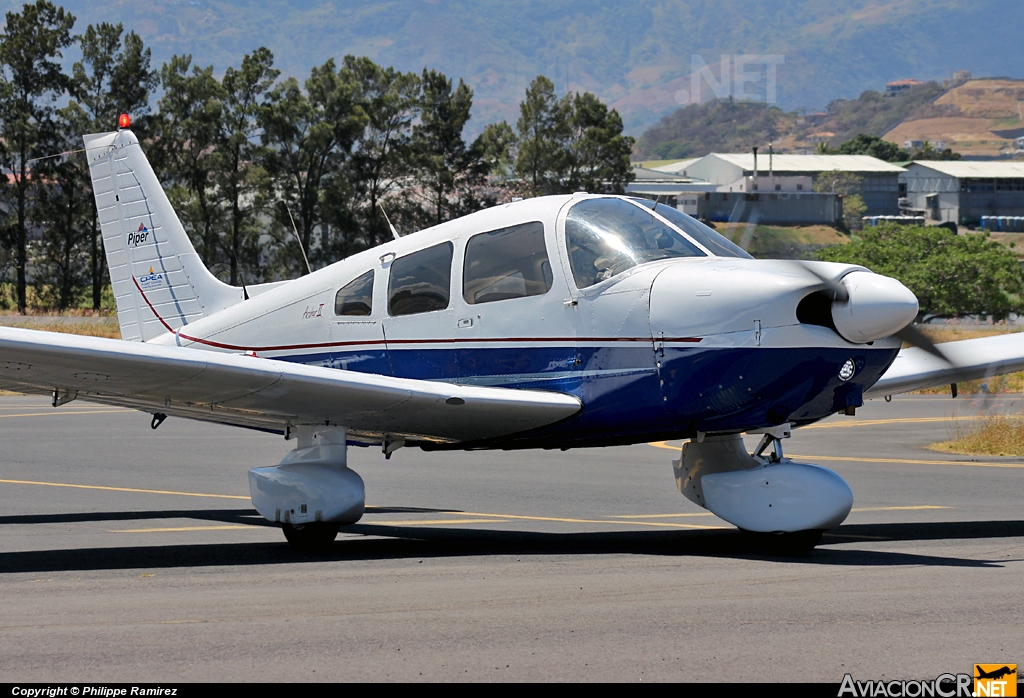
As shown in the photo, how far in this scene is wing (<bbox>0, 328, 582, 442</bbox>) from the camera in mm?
7766

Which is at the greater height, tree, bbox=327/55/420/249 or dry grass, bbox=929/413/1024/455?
tree, bbox=327/55/420/249

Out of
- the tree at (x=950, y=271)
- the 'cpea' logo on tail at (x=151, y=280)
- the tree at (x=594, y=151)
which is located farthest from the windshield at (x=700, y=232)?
the tree at (x=594, y=151)

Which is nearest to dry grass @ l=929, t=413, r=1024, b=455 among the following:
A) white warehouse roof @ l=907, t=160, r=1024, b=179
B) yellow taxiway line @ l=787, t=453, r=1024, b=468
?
yellow taxiway line @ l=787, t=453, r=1024, b=468

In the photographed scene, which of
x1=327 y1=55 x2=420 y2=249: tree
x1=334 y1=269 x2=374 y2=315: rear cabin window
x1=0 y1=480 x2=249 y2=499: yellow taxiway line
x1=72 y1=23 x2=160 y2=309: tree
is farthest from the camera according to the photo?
x1=327 y1=55 x2=420 y2=249: tree

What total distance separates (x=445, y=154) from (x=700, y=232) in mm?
60605

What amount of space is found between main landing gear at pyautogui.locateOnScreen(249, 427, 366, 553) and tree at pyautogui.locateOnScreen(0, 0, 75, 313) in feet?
183

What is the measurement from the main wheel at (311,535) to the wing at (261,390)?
2.67 feet

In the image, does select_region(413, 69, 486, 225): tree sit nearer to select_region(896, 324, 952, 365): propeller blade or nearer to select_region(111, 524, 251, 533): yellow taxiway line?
select_region(111, 524, 251, 533): yellow taxiway line

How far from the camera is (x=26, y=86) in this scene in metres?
61.0

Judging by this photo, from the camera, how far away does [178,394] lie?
8719 mm

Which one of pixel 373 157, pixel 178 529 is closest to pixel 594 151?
pixel 373 157

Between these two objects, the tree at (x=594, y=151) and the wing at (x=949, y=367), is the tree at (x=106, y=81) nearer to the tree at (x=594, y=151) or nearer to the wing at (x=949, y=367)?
the tree at (x=594, y=151)

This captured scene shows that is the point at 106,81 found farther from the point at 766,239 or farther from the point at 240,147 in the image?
the point at 766,239

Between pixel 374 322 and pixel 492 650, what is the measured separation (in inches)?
197
